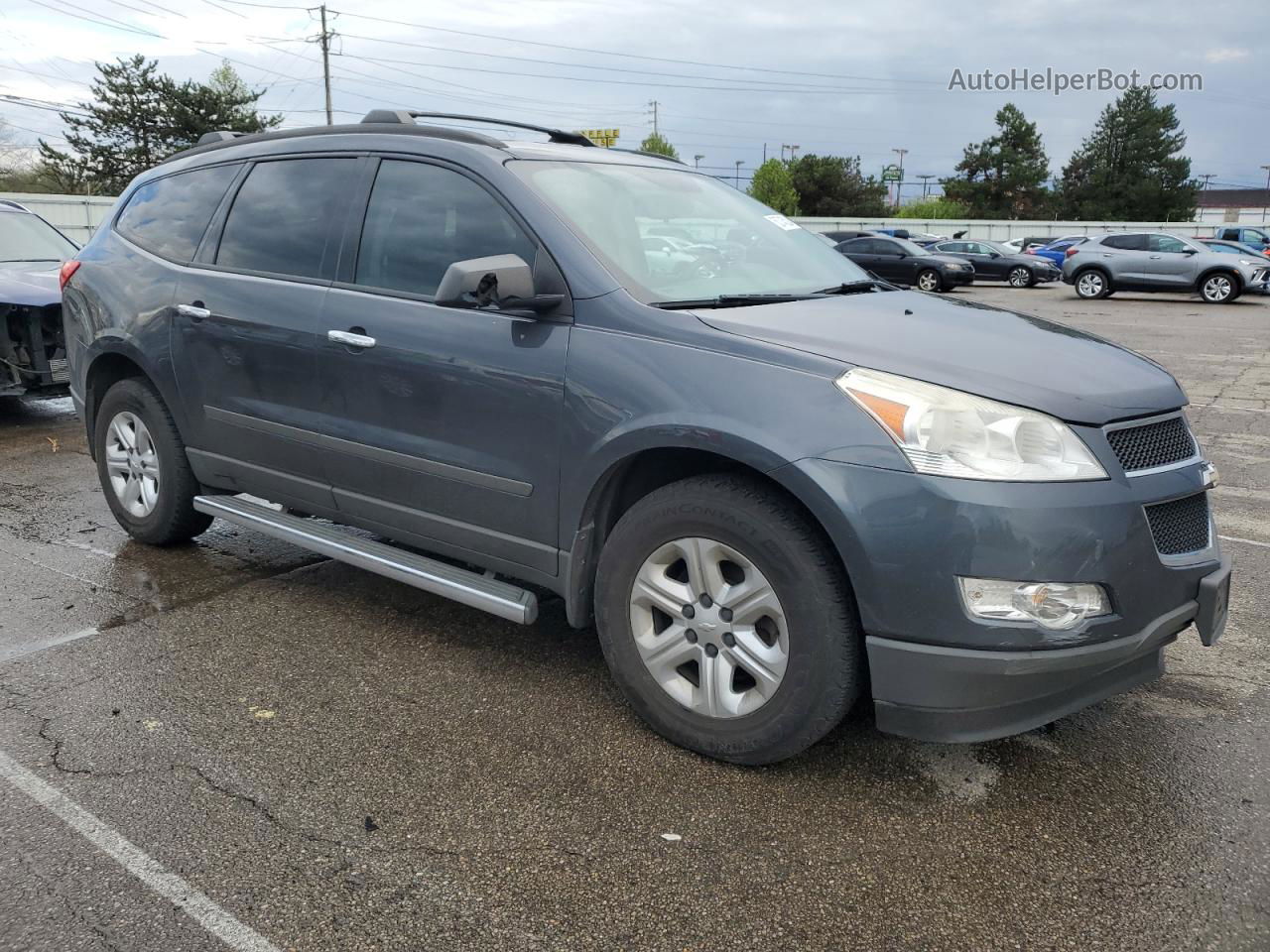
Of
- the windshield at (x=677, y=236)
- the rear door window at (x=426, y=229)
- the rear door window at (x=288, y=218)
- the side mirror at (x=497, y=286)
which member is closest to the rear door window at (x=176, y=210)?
the rear door window at (x=288, y=218)

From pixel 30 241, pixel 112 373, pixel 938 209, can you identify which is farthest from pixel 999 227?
pixel 112 373

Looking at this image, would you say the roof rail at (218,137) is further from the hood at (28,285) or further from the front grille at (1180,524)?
the front grille at (1180,524)

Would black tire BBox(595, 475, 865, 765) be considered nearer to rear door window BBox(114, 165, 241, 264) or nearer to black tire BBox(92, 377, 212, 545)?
black tire BBox(92, 377, 212, 545)

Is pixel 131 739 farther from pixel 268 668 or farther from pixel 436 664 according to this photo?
pixel 436 664

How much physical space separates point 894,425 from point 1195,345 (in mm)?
14233

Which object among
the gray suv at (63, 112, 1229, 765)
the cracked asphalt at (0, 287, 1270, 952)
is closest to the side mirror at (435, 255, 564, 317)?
the gray suv at (63, 112, 1229, 765)

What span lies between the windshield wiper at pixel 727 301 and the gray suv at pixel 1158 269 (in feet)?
79.3

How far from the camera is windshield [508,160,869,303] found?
3385 mm

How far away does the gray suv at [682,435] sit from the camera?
2613 millimetres

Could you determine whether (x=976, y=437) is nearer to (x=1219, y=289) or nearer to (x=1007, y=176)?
(x=1219, y=289)

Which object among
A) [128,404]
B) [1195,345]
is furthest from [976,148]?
[128,404]

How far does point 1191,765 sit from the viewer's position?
3078mm

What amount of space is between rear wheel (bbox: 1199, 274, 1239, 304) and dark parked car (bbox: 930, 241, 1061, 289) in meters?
7.32

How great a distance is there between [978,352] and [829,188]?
87457 millimetres
